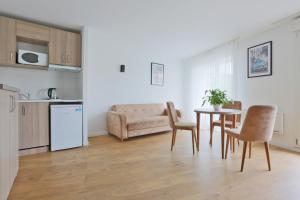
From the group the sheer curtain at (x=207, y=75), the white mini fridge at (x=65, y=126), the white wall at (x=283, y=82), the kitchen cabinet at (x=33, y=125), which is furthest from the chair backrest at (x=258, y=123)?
the kitchen cabinet at (x=33, y=125)

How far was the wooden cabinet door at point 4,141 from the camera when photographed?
1263 millimetres

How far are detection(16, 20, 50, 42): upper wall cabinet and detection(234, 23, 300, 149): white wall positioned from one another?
3.96 metres

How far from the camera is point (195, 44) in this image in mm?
4023

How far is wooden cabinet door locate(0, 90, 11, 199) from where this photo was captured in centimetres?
126

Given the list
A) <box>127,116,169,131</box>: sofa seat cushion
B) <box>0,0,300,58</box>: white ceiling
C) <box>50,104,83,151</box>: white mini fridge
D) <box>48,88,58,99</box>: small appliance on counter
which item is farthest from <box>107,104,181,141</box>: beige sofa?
<box>0,0,300,58</box>: white ceiling

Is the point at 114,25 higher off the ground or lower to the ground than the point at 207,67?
higher

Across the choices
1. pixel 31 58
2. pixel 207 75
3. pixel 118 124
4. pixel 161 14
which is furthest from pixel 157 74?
pixel 31 58

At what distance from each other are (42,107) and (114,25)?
1854 mm

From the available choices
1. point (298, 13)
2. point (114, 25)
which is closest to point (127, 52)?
point (114, 25)

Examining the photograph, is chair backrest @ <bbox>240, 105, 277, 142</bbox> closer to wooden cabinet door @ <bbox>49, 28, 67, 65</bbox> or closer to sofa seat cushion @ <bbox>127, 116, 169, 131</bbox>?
sofa seat cushion @ <bbox>127, 116, 169, 131</bbox>

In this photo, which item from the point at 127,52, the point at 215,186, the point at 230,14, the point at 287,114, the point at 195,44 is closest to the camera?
the point at 215,186

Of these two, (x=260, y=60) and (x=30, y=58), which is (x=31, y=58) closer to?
(x=30, y=58)

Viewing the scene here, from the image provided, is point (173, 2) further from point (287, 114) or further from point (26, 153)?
point (26, 153)

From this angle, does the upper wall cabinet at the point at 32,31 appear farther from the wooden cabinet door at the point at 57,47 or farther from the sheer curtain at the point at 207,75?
the sheer curtain at the point at 207,75
